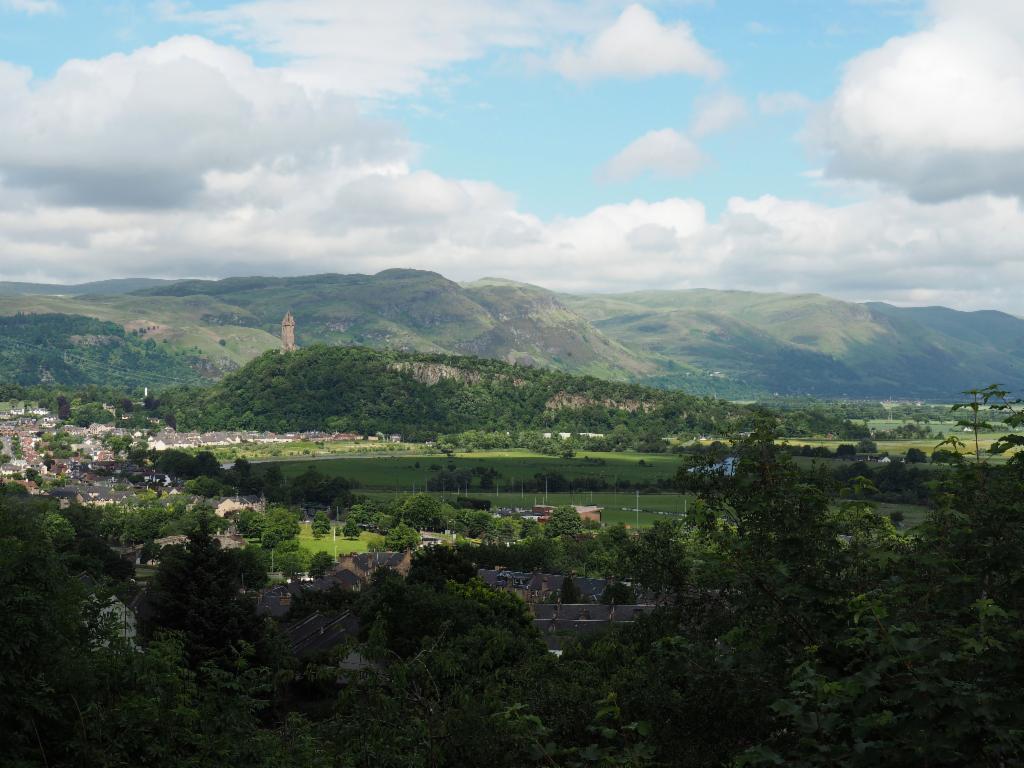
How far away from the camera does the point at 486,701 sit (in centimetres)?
1453

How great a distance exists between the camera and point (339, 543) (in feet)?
264

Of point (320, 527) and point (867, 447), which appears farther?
point (867, 447)

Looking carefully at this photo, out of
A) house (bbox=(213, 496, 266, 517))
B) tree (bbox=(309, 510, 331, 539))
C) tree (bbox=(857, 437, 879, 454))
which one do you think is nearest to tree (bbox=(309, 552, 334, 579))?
tree (bbox=(309, 510, 331, 539))

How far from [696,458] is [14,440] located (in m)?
159

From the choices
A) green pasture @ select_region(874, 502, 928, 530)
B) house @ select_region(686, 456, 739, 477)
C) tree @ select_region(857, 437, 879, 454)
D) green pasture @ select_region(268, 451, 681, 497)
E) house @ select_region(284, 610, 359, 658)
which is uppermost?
house @ select_region(686, 456, 739, 477)

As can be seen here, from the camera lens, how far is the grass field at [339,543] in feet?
253

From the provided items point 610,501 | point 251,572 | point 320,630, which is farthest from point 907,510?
point 320,630

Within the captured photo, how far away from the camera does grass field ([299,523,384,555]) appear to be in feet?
253

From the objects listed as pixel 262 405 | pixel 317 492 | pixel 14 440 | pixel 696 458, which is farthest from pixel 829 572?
pixel 262 405

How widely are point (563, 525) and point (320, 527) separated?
21.0 m

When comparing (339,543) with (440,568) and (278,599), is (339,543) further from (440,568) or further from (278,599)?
(440,568)

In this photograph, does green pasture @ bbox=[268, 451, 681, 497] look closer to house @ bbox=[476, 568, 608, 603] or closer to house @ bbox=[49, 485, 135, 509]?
house @ bbox=[49, 485, 135, 509]

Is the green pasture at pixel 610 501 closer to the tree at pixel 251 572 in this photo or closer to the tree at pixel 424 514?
the tree at pixel 424 514

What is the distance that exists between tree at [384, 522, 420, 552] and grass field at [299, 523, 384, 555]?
1.01 m
